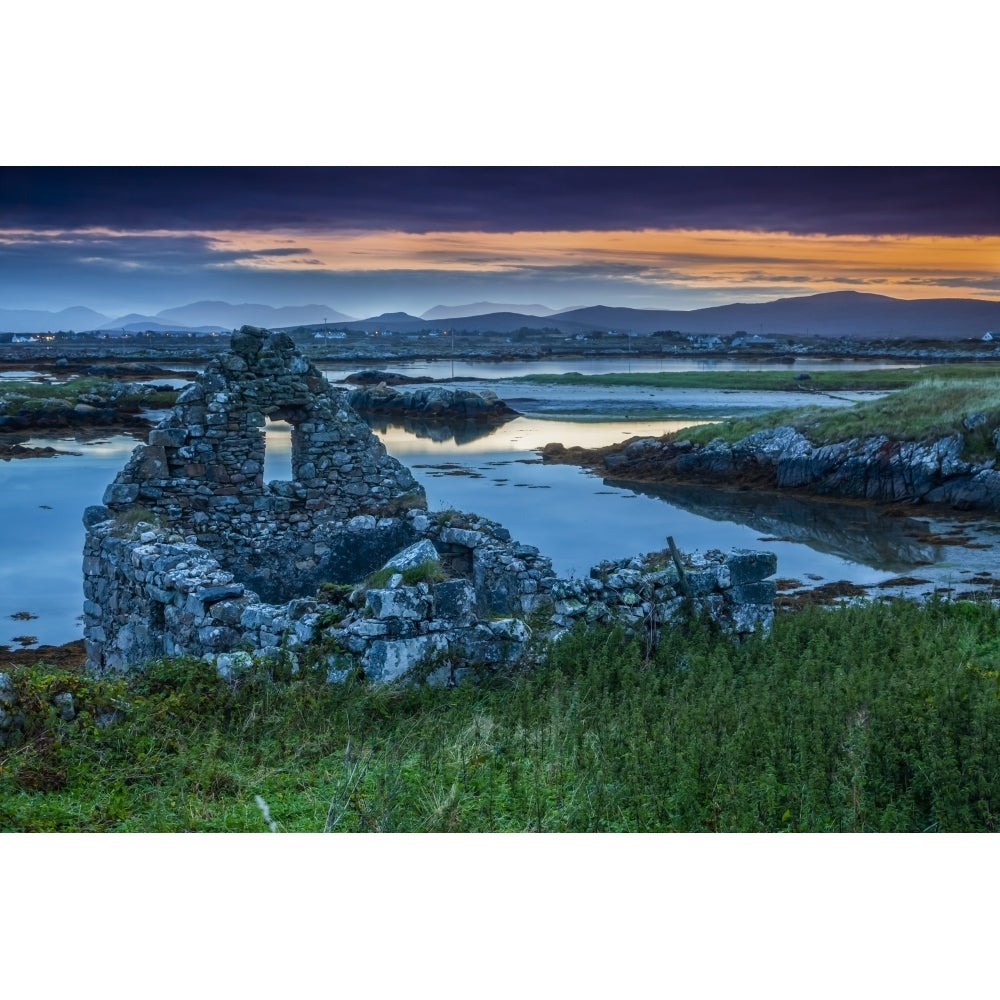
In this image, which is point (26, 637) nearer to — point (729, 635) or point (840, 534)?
point (729, 635)

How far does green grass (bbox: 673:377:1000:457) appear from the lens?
31.2 m

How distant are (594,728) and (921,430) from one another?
27866mm

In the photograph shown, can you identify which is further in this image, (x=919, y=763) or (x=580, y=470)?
(x=580, y=470)

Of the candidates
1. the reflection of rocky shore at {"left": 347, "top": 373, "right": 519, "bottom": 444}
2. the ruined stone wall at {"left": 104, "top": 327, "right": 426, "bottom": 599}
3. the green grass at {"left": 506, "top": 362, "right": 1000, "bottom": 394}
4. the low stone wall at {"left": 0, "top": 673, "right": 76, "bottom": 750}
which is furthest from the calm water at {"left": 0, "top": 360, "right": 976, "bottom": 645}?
the green grass at {"left": 506, "top": 362, "right": 1000, "bottom": 394}

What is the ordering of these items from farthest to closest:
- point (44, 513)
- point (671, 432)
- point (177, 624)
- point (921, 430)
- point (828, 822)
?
1. point (671, 432)
2. point (921, 430)
3. point (44, 513)
4. point (177, 624)
5. point (828, 822)

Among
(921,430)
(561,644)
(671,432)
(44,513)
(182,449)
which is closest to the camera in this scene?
(561,644)

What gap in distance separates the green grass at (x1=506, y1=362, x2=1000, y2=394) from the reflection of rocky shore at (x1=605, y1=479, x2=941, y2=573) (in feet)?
42.8

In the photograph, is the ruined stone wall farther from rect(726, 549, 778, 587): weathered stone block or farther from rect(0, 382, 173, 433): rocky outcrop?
rect(0, 382, 173, 433): rocky outcrop

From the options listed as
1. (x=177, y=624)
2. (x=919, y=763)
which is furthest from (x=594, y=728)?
(x=177, y=624)

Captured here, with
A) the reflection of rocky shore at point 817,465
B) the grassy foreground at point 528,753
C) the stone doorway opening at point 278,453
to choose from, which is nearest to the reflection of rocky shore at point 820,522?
the reflection of rocky shore at point 817,465

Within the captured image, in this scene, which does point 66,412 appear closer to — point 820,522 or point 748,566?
point 820,522

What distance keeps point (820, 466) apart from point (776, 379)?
36.3 metres

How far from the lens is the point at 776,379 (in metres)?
68.1

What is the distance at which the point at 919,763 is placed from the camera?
6.36 meters
